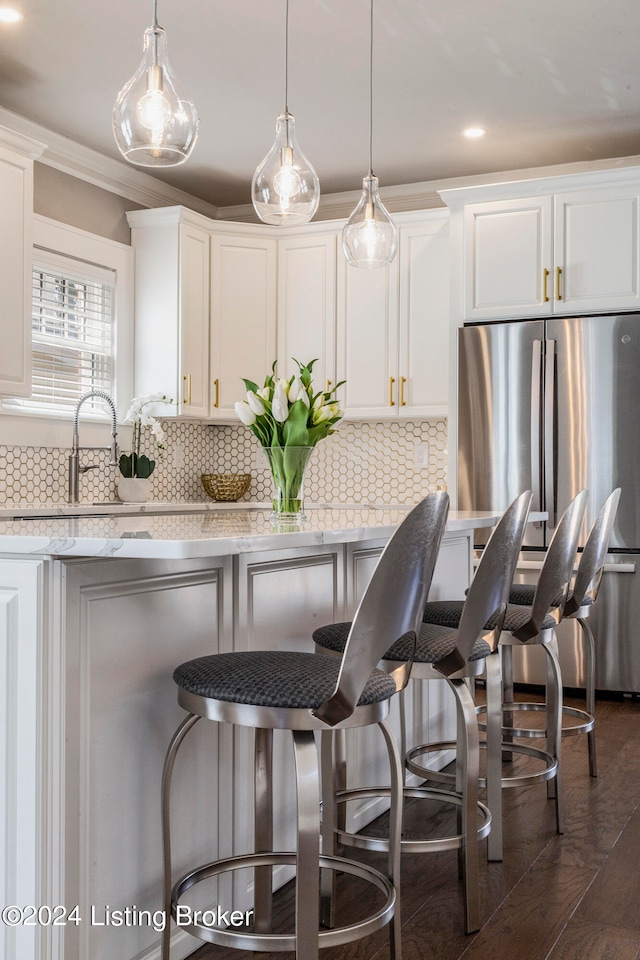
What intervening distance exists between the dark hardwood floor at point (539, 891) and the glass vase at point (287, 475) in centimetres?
95

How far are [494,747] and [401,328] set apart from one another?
3.11 m

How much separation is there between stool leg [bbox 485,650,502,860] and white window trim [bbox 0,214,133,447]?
9.26ft

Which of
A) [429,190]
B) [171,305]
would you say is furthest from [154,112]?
[429,190]

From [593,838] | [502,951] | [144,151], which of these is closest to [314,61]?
[144,151]

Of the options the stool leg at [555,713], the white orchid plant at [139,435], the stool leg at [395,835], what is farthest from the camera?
the white orchid plant at [139,435]

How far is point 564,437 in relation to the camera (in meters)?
4.56

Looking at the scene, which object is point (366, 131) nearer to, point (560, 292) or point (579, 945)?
point (560, 292)

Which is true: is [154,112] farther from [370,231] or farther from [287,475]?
[370,231]

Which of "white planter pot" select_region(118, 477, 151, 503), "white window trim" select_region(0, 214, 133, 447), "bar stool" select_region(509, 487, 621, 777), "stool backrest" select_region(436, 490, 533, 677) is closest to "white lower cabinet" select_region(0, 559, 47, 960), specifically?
"stool backrest" select_region(436, 490, 533, 677)

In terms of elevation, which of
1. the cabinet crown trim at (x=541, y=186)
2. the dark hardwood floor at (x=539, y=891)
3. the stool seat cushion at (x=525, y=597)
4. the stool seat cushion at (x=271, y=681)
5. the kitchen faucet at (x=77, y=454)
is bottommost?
the dark hardwood floor at (x=539, y=891)

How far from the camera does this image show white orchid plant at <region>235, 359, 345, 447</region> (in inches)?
99.0

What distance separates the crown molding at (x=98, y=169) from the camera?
4637 millimetres

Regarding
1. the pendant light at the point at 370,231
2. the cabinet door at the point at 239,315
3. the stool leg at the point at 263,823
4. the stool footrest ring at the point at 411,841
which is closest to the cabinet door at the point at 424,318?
the cabinet door at the point at 239,315

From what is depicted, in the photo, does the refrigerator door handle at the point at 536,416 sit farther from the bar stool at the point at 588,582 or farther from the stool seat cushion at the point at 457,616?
the stool seat cushion at the point at 457,616
